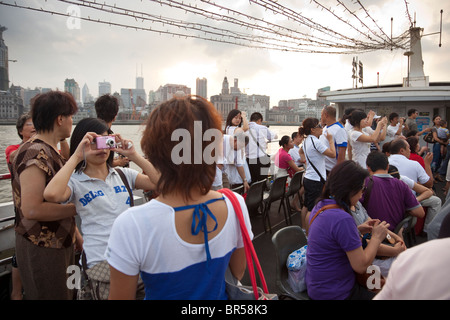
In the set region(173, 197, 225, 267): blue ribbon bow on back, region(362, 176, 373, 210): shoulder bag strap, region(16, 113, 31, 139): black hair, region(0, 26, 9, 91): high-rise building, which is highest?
region(0, 26, 9, 91): high-rise building

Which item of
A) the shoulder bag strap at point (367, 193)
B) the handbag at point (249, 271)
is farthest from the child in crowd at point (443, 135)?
the handbag at point (249, 271)

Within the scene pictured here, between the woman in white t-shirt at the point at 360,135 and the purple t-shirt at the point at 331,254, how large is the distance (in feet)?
9.98

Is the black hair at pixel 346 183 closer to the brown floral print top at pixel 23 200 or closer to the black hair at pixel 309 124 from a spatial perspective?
the brown floral print top at pixel 23 200

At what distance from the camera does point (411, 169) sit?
12.8 feet

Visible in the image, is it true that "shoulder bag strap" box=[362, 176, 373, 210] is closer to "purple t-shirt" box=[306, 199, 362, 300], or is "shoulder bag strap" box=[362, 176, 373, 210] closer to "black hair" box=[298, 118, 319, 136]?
"purple t-shirt" box=[306, 199, 362, 300]

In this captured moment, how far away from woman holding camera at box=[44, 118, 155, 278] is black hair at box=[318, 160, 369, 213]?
1.33 metres

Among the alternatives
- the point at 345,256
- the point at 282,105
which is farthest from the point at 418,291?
the point at 282,105

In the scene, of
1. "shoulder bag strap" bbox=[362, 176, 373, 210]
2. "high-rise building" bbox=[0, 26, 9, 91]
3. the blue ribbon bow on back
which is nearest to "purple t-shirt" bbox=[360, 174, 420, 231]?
"shoulder bag strap" bbox=[362, 176, 373, 210]

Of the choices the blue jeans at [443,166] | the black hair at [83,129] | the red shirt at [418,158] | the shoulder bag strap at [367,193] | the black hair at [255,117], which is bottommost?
the blue jeans at [443,166]

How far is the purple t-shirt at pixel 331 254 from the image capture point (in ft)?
6.28

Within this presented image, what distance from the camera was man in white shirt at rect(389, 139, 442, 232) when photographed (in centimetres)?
391

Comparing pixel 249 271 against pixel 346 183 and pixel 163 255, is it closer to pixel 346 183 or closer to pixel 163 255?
pixel 163 255
